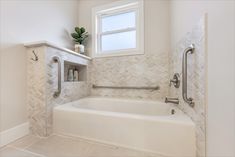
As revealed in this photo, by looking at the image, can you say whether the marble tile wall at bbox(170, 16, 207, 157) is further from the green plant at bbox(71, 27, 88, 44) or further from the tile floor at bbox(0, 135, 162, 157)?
the green plant at bbox(71, 27, 88, 44)

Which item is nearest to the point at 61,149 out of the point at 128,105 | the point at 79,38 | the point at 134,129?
the point at 134,129

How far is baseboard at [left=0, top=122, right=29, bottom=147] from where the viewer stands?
1.22 meters

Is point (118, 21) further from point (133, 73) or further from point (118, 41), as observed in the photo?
point (133, 73)

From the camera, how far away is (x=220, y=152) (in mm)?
690

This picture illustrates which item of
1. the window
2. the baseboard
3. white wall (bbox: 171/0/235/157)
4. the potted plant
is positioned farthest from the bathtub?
the window

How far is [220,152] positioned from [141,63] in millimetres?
1614

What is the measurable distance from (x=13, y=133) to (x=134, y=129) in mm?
1267

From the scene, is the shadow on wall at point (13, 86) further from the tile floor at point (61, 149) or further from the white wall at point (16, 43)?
Answer: the tile floor at point (61, 149)

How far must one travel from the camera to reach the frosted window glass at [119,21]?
2303 millimetres

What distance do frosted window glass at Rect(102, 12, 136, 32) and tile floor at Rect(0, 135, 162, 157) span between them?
78.7 inches

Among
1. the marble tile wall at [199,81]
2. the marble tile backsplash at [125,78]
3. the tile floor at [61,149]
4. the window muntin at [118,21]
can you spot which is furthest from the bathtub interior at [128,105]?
the window muntin at [118,21]

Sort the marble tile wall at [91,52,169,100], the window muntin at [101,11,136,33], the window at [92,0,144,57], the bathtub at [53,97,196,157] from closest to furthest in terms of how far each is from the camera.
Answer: the bathtub at [53,97,196,157]
the marble tile wall at [91,52,169,100]
the window at [92,0,144,57]
the window muntin at [101,11,136,33]

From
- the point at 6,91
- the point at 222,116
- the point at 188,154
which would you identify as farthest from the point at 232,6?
the point at 6,91

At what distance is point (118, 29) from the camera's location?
2400 mm
